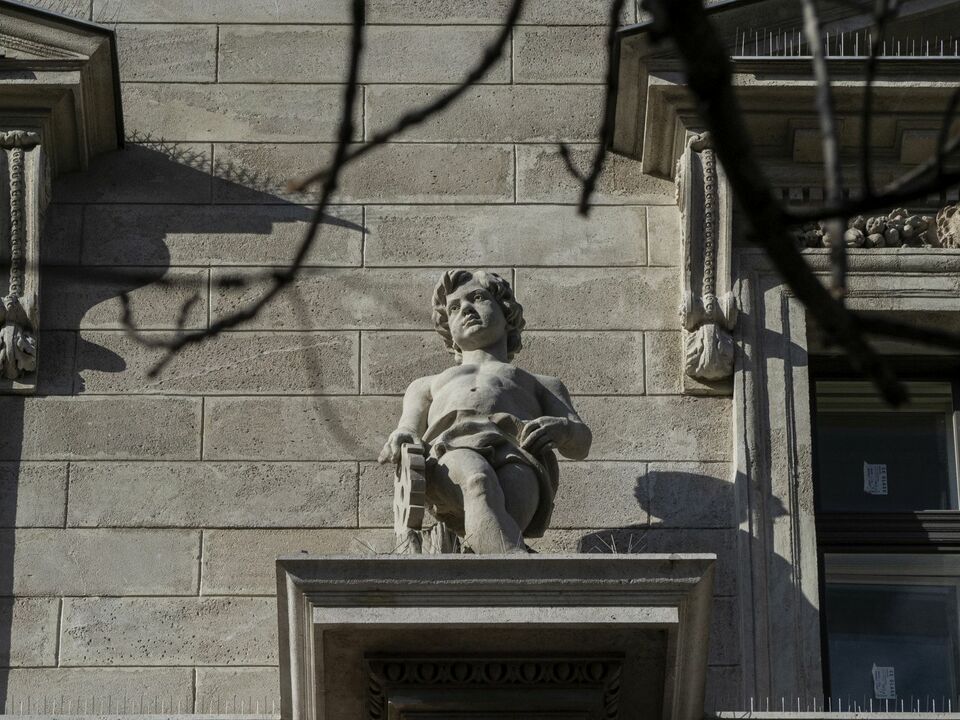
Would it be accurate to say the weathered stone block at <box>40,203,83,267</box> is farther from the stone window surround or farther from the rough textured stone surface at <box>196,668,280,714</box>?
the stone window surround

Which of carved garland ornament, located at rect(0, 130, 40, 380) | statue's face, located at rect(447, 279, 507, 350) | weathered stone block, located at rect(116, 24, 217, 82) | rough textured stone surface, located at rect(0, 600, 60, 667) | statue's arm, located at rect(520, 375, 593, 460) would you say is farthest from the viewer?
weathered stone block, located at rect(116, 24, 217, 82)

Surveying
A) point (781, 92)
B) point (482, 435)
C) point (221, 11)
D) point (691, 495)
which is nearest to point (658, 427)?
point (691, 495)

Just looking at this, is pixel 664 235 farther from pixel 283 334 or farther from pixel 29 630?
pixel 29 630

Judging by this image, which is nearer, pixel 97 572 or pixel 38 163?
pixel 97 572

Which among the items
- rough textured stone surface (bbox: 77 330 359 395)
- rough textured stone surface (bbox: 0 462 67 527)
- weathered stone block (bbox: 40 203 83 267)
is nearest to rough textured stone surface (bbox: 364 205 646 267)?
rough textured stone surface (bbox: 77 330 359 395)

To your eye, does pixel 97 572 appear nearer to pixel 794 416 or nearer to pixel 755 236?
pixel 794 416

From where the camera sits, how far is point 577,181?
10523mm

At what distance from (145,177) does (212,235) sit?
0.53 metres

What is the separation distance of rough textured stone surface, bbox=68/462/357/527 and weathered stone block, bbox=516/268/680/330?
1.32 meters

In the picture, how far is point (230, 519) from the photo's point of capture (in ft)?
31.1

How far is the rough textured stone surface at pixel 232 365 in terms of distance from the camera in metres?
9.90

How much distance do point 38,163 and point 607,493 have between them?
3.33 m

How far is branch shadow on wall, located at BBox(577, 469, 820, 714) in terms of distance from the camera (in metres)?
9.09

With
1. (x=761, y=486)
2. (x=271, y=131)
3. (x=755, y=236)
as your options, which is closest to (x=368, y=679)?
(x=761, y=486)
